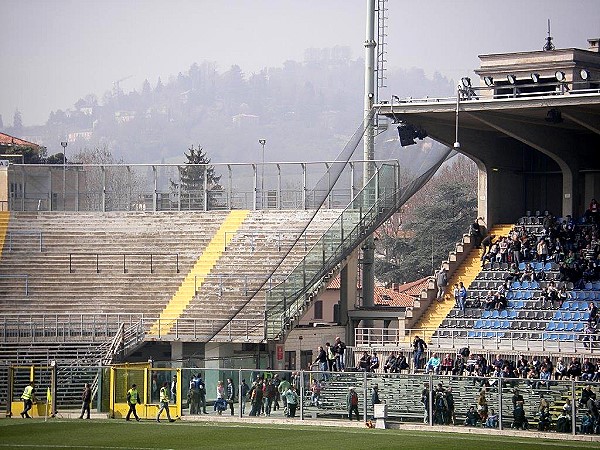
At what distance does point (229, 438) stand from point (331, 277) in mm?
15946

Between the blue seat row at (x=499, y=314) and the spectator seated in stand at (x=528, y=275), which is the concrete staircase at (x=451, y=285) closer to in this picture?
the blue seat row at (x=499, y=314)

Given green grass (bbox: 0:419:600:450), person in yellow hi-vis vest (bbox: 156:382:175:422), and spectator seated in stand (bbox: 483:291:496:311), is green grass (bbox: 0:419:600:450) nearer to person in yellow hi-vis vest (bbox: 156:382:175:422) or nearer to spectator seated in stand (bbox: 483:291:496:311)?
person in yellow hi-vis vest (bbox: 156:382:175:422)

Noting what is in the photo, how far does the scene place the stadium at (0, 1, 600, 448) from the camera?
3412 centimetres

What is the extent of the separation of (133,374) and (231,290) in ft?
34.6

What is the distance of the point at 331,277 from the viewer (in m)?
45.0

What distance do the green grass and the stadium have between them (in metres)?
0.92

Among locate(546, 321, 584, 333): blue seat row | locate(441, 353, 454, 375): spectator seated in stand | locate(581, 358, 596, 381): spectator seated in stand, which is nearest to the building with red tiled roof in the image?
locate(441, 353, 454, 375): spectator seated in stand

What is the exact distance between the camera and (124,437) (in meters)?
29.8

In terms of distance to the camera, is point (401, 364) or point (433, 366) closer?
point (433, 366)

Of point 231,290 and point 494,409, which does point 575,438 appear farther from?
point 231,290

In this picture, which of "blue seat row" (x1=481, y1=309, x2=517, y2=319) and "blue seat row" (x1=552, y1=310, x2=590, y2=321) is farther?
"blue seat row" (x1=481, y1=309, x2=517, y2=319)

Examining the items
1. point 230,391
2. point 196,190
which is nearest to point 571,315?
point 230,391

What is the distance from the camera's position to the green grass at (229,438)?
2780cm

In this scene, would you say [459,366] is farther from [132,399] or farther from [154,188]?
[154,188]
